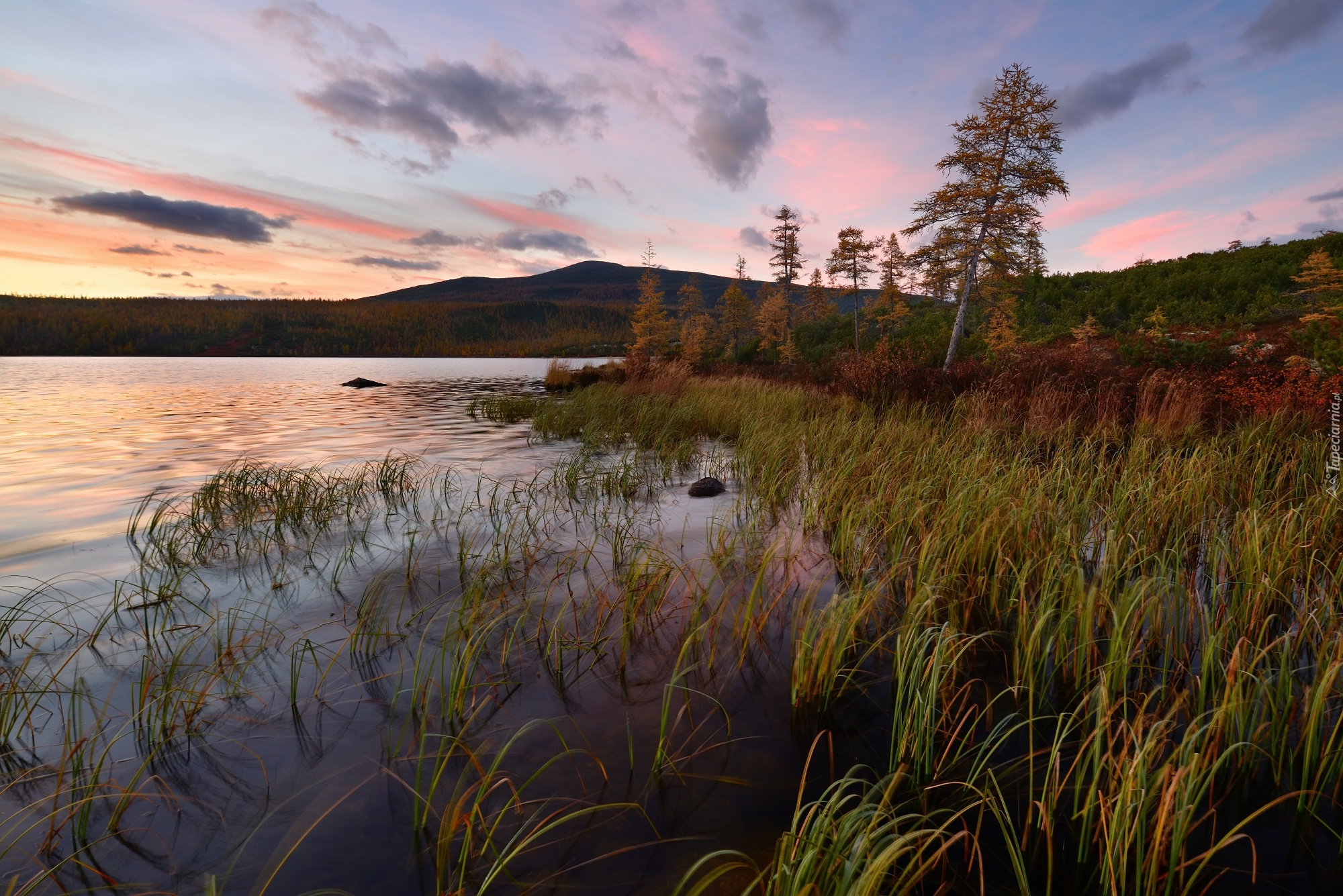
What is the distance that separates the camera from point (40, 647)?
3695 mm

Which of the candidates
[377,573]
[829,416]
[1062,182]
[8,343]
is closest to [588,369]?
[829,416]

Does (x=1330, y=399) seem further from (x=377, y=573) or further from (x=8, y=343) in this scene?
(x=8, y=343)

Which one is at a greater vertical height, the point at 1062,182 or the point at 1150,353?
the point at 1062,182

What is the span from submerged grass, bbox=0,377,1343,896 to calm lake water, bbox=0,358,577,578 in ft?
5.61

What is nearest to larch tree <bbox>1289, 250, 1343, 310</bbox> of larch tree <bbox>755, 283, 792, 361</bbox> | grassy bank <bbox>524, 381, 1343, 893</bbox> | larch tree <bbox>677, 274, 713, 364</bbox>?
grassy bank <bbox>524, 381, 1343, 893</bbox>

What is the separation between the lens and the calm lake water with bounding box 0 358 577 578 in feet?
22.3

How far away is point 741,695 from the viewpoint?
3.19m

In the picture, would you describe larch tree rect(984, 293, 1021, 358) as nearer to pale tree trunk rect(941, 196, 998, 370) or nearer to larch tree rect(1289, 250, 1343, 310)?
pale tree trunk rect(941, 196, 998, 370)

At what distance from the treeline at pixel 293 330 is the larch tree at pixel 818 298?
209ft

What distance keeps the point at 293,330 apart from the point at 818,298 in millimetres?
138561

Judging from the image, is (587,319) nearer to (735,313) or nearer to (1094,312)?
(735,313)

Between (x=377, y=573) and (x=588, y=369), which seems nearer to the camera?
(x=377, y=573)

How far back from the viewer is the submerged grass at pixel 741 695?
204 centimetres

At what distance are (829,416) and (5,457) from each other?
59.8 ft
